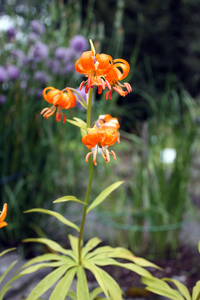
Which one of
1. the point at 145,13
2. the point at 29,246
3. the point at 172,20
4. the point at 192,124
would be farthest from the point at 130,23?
the point at 29,246

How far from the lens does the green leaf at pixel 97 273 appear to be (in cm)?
85

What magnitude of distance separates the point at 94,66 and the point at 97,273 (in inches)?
21.6

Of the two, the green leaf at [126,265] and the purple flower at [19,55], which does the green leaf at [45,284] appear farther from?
the purple flower at [19,55]

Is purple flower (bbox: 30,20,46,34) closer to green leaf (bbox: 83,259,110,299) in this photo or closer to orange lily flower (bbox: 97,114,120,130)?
orange lily flower (bbox: 97,114,120,130)

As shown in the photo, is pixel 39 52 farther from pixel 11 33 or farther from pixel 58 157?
pixel 58 157

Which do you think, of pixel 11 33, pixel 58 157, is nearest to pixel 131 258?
pixel 58 157

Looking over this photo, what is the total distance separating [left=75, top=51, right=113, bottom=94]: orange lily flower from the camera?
754 mm

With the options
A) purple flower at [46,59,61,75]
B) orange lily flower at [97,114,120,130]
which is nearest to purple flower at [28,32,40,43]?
purple flower at [46,59,61,75]

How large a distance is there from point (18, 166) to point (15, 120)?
281 mm

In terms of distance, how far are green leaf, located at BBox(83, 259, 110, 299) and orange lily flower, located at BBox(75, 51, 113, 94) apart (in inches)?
19.2

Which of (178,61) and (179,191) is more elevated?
(178,61)

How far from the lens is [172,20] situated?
18.2 feet

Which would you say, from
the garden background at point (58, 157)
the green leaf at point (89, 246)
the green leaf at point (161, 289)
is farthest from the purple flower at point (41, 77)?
the green leaf at point (161, 289)

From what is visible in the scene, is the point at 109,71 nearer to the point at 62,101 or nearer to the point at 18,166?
the point at 62,101
